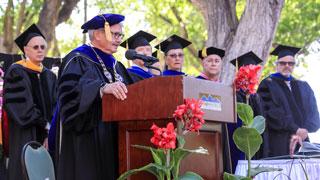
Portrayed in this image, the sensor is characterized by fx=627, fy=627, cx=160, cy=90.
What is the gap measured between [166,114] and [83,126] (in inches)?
35.3

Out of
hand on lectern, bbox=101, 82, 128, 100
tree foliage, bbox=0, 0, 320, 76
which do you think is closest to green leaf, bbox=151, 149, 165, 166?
hand on lectern, bbox=101, 82, 128, 100

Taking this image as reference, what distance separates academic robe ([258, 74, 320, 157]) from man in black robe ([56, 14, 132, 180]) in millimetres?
3914

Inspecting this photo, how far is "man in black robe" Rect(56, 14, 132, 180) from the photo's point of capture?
4020 millimetres

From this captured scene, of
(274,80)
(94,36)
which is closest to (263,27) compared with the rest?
(274,80)

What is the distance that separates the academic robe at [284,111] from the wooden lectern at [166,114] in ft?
13.8

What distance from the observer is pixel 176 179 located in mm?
3111

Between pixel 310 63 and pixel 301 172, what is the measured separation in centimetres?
1671

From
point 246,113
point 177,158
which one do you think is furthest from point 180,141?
point 246,113

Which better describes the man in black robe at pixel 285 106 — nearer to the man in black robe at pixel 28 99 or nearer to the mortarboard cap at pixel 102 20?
the man in black robe at pixel 28 99

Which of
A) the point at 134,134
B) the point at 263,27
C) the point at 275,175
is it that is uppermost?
the point at 263,27

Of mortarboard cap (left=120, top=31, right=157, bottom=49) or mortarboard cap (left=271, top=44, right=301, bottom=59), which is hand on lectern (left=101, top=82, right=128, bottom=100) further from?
mortarboard cap (left=271, top=44, right=301, bottom=59)

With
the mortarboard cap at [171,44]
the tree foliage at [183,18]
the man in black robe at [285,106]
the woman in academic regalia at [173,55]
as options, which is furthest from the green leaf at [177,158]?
the tree foliage at [183,18]

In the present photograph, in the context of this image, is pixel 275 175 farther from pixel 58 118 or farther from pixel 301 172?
pixel 58 118

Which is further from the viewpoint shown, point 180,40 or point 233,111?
point 180,40
